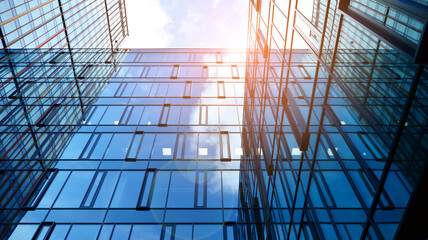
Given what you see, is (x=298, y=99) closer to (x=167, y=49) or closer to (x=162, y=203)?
(x=162, y=203)

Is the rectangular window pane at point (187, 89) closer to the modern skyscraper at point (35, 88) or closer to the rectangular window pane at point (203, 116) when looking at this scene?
the rectangular window pane at point (203, 116)

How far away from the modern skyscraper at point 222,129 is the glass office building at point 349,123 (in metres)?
0.04

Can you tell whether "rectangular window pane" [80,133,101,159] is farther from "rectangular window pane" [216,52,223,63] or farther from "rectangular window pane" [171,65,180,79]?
"rectangular window pane" [216,52,223,63]

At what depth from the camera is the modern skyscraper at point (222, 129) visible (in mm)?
5066

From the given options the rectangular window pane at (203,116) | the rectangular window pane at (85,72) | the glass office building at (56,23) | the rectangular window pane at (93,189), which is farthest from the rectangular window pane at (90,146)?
the glass office building at (56,23)

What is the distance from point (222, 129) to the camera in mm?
21531

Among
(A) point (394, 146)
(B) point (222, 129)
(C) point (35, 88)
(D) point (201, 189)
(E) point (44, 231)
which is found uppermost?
(A) point (394, 146)

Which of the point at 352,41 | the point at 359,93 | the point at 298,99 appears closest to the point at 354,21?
the point at 352,41

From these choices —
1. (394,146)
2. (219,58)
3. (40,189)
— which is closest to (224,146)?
(40,189)

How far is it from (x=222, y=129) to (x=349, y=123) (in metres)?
15.1

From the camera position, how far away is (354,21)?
6.37 meters

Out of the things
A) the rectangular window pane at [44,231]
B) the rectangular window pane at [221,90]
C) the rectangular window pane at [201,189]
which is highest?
the rectangular window pane at [221,90]

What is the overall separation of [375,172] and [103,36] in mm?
37376

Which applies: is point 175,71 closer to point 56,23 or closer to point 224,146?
point 224,146
